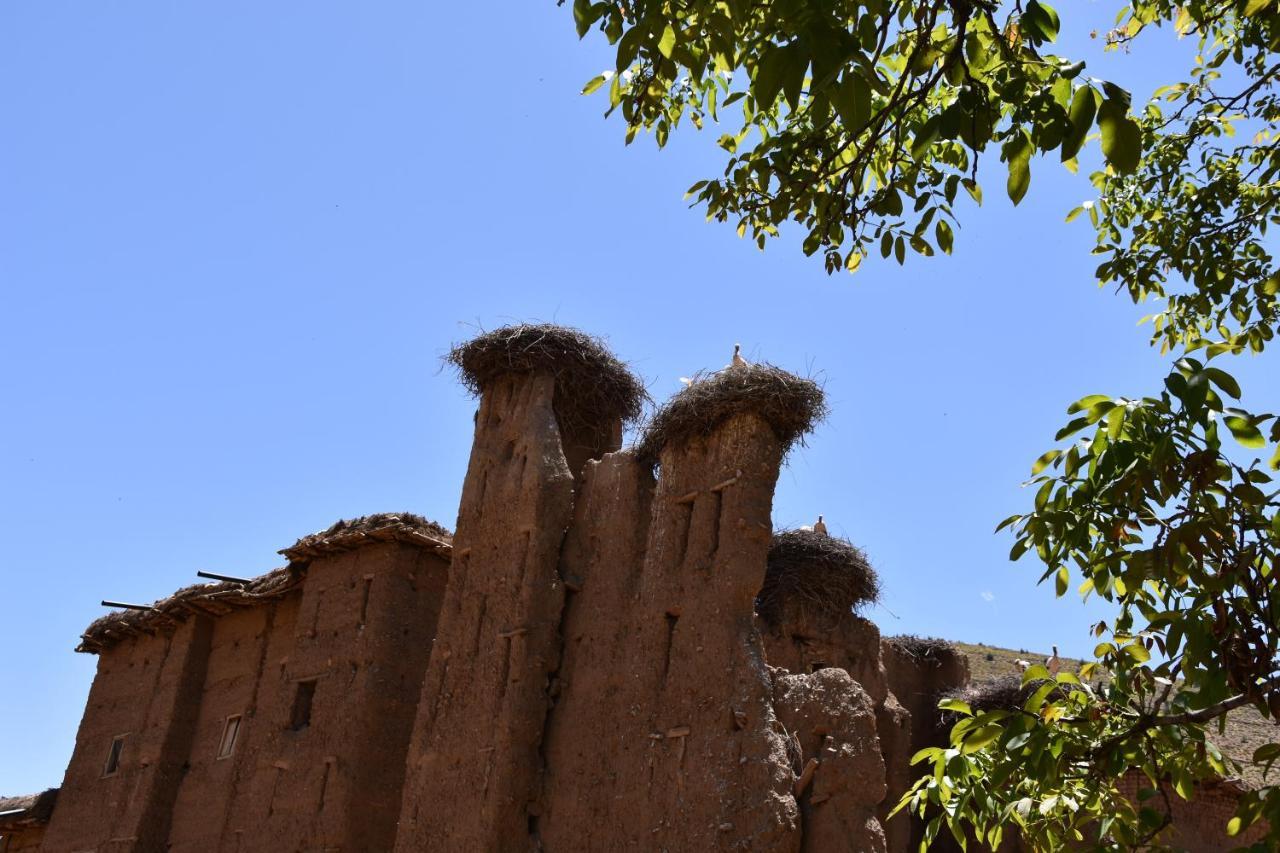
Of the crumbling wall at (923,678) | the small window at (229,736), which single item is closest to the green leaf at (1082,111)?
the crumbling wall at (923,678)

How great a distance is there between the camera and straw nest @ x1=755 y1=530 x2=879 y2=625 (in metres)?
15.0

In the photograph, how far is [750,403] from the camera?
37.6ft

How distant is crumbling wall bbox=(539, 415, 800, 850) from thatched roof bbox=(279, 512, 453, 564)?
11.0 ft

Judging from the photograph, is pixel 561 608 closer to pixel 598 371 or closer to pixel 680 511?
pixel 680 511

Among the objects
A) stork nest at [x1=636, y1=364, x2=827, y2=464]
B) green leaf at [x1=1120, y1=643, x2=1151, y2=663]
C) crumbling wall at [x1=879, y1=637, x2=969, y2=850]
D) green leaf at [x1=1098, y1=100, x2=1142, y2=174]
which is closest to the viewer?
green leaf at [x1=1098, y1=100, x2=1142, y2=174]

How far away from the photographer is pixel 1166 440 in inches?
156

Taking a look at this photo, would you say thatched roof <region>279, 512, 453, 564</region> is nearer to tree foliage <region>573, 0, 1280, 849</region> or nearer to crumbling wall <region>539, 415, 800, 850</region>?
crumbling wall <region>539, 415, 800, 850</region>

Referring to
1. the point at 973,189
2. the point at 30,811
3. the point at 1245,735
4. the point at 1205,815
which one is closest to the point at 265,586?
the point at 30,811

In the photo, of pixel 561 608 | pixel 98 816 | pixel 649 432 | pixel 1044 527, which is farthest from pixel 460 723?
pixel 98 816

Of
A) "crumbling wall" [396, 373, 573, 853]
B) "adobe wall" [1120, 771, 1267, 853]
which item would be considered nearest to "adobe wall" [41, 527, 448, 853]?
"crumbling wall" [396, 373, 573, 853]

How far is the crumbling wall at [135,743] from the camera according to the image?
59.5 feet

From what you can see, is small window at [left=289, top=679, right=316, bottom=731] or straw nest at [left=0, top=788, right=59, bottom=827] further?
straw nest at [left=0, top=788, right=59, bottom=827]

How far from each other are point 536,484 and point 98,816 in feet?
36.8

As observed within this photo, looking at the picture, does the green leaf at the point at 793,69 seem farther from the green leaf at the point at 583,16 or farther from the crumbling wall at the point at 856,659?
the crumbling wall at the point at 856,659
